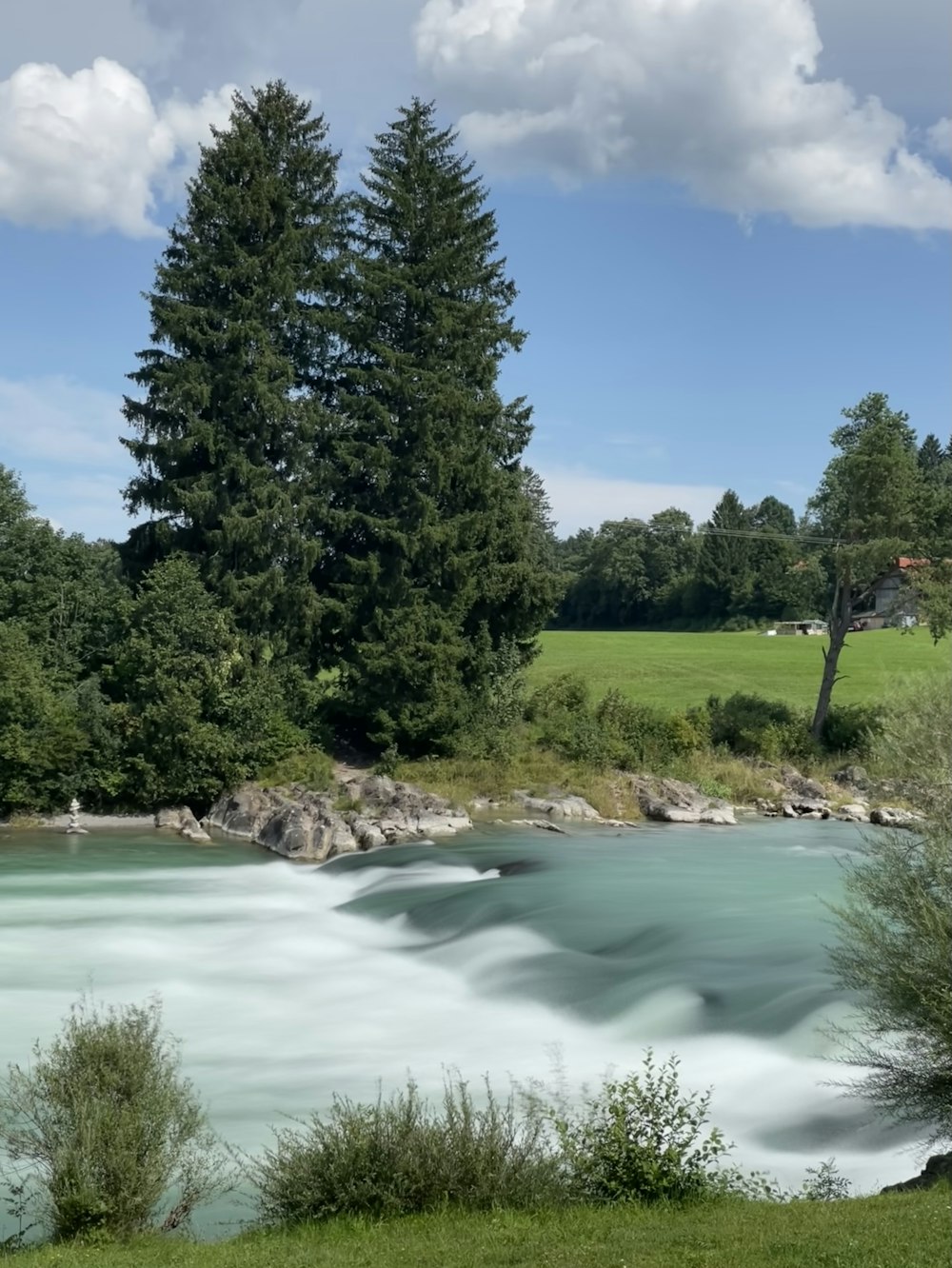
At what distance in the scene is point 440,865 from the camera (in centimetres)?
2994

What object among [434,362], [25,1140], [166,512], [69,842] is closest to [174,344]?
[166,512]

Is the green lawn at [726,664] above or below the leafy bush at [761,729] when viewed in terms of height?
above

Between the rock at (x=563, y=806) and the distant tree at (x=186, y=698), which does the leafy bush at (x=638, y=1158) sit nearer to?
the distant tree at (x=186, y=698)

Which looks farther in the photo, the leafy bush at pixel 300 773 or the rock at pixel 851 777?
the rock at pixel 851 777

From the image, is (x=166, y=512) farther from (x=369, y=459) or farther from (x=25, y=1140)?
(x=25, y=1140)

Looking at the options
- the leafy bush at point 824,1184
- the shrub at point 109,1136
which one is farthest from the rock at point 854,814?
the shrub at point 109,1136

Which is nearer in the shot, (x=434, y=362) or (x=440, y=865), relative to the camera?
(x=440, y=865)

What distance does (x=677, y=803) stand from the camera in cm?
3953

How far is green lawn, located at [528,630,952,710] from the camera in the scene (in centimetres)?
5619

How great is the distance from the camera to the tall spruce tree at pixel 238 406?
129 feet

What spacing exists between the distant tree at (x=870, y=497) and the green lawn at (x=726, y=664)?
698cm

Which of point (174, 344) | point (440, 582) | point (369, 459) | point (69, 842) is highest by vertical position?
point (174, 344)

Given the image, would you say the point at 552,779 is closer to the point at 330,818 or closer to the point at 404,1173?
the point at 330,818

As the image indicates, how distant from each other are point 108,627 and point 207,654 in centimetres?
375
